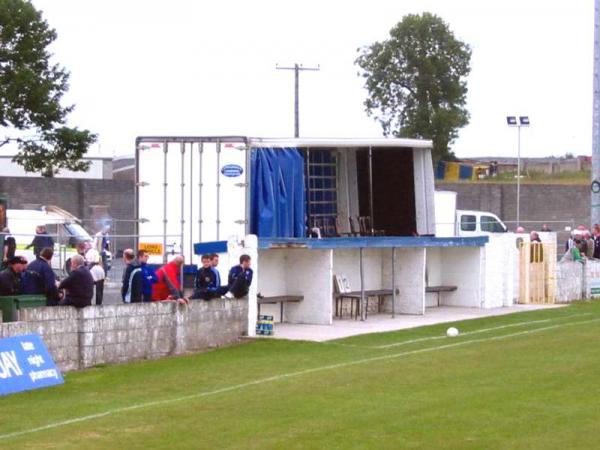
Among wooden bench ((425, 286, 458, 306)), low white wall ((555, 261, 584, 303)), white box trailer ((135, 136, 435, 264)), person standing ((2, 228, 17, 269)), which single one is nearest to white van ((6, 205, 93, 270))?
white box trailer ((135, 136, 435, 264))

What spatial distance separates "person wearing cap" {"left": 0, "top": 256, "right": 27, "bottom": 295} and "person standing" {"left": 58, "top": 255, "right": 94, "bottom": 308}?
704 millimetres

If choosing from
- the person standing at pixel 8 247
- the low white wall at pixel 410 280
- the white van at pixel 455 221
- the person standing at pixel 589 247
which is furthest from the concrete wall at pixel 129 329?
the person standing at pixel 589 247

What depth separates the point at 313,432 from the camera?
12.4m

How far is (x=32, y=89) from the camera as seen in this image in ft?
159

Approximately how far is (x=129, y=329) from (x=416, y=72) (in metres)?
54.9

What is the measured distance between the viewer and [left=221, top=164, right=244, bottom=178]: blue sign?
24281 millimetres

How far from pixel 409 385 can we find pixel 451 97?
2269 inches

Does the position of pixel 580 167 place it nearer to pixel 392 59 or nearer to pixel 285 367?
pixel 392 59

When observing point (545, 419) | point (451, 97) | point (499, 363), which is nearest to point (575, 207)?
point (451, 97)

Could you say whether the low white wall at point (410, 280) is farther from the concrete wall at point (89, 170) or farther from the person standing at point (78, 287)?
the concrete wall at point (89, 170)

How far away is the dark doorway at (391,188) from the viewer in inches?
1145

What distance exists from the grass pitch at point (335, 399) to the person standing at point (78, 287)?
1056mm

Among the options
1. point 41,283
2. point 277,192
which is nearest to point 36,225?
point 277,192

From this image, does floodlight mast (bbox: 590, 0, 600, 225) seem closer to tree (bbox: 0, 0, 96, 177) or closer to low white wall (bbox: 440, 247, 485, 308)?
low white wall (bbox: 440, 247, 485, 308)
